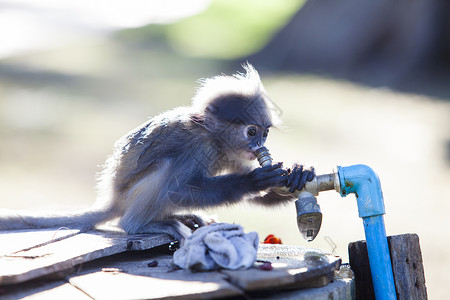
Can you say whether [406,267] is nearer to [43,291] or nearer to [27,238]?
[43,291]

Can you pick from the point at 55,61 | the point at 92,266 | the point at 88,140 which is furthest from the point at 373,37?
the point at 92,266

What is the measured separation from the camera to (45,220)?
15.3 ft

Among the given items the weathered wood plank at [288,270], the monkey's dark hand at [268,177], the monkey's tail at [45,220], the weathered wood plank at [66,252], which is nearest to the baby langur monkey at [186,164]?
the monkey's tail at [45,220]

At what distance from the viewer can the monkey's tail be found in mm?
4590

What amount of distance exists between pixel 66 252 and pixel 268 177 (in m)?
1.24

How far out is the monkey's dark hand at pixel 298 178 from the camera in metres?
4.04

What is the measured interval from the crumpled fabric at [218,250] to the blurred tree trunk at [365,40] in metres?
12.8

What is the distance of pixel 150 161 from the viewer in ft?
15.3

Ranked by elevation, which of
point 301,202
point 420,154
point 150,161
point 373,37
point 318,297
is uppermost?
point 373,37

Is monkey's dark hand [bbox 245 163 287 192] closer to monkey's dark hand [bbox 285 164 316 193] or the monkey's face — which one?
monkey's dark hand [bbox 285 164 316 193]

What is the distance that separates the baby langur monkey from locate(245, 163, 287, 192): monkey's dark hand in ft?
0.45

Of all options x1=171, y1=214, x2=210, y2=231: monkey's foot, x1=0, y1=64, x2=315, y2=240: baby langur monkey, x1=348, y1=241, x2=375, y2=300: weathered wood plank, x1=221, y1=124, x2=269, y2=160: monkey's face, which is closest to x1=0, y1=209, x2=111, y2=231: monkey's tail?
x1=0, y1=64, x2=315, y2=240: baby langur monkey

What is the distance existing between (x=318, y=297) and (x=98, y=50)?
68.3 ft

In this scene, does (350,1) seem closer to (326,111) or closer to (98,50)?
(326,111)
